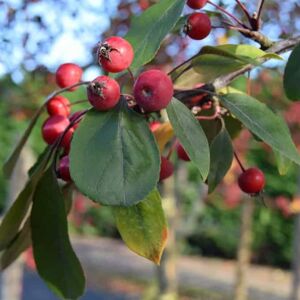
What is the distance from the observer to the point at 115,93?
75cm

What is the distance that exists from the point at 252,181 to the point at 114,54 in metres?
0.33

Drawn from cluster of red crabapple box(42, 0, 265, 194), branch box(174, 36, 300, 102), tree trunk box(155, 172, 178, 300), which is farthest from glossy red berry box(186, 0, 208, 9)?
tree trunk box(155, 172, 178, 300)

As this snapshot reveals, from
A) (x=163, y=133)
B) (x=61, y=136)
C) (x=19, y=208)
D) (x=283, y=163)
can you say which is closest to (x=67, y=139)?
(x=61, y=136)

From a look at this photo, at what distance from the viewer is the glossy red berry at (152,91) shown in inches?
28.9

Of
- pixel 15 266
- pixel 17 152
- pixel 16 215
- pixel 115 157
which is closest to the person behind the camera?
pixel 115 157

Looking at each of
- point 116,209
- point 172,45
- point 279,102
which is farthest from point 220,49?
point 279,102

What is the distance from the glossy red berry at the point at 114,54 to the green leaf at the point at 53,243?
198 millimetres

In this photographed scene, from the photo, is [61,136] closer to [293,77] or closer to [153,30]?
[153,30]

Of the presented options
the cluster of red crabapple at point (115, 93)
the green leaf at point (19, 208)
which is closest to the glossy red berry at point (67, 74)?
the cluster of red crabapple at point (115, 93)

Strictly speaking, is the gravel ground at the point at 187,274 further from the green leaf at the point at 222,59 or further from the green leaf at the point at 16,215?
the green leaf at the point at 222,59

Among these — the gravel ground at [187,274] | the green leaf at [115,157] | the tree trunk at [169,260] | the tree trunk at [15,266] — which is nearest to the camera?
the green leaf at [115,157]

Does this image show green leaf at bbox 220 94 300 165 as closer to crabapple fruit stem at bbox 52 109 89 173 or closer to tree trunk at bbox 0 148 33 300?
crabapple fruit stem at bbox 52 109 89 173

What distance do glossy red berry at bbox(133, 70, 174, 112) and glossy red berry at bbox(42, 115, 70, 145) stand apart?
20 cm

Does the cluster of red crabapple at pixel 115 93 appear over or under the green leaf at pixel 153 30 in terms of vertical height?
under
